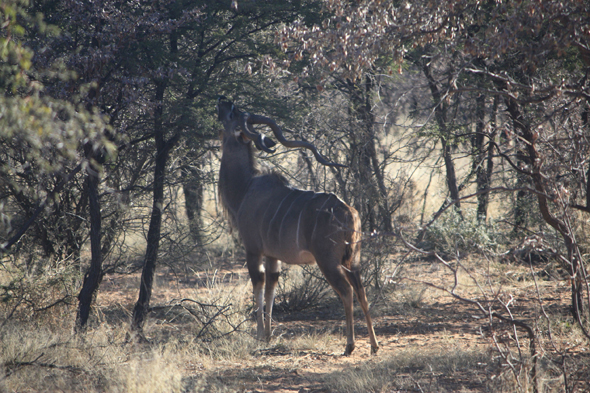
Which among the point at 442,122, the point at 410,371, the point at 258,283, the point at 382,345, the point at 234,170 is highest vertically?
the point at 442,122

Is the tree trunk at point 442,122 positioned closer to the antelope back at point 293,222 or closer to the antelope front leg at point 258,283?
the antelope back at point 293,222

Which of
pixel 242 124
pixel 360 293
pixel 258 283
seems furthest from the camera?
pixel 242 124

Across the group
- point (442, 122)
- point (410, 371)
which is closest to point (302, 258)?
point (410, 371)

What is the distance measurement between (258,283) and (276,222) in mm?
777

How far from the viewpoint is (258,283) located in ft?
20.8

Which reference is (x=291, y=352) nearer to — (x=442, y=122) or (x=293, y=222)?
(x=293, y=222)

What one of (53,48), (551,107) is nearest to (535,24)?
(551,107)

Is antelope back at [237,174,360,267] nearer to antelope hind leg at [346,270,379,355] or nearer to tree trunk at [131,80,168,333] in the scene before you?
antelope hind leg at [346,270,379,355]

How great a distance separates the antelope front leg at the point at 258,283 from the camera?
6250 mm

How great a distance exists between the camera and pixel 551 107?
5.38m

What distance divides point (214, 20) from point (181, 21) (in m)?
0.71

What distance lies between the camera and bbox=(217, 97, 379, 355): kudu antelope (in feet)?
18.2

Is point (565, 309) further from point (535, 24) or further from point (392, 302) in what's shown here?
point (535, 24)

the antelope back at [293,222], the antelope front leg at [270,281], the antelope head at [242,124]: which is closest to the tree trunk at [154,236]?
the antelope head at [242,124]
